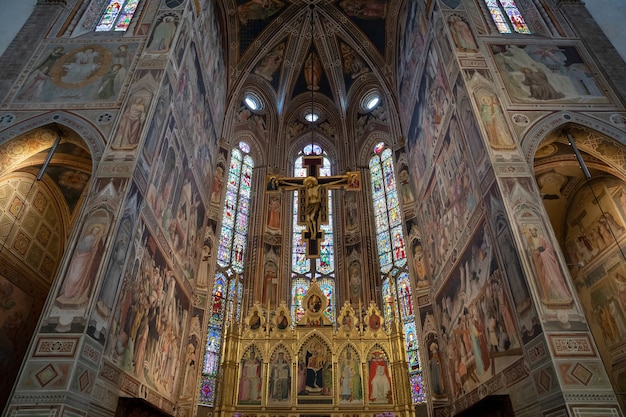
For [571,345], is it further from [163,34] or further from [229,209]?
[229,209]

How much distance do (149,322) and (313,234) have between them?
5.06 metres

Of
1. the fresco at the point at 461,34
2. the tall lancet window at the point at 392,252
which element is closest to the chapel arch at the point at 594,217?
the fresco at the point at 461,34

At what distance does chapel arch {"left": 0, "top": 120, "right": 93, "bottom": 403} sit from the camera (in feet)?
35.9

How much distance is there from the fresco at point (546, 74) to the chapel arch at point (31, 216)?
36.6ft

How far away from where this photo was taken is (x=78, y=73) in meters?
11.8

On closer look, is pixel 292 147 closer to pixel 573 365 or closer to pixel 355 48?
pixel 355 48

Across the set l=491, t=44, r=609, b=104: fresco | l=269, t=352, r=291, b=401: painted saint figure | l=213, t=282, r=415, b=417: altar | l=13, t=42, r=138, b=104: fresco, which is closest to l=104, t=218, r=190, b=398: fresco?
l=213, t=282, r=415, b=417: altar

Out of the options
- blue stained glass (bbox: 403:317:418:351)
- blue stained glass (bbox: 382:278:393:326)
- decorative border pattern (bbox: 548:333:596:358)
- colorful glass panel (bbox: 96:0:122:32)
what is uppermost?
colorful glass panel (bbox: 96:0:122:32)

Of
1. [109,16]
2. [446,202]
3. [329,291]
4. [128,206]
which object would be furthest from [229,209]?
[128,206]

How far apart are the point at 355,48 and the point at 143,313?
1672cm

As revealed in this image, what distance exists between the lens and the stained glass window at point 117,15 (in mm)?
13400

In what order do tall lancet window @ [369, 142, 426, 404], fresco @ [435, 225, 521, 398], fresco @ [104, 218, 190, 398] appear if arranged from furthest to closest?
tall lancet window @ [369, 142, 426, 404] < fresco @ [435, 225, 521, 398] < fresco @ [104, 218, 190, 398]

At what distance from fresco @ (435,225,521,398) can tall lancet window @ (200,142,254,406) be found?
22.4ft

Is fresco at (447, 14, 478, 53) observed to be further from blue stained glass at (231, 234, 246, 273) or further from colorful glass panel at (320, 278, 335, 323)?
blue stained glass at (231, 234, 246, 273)
